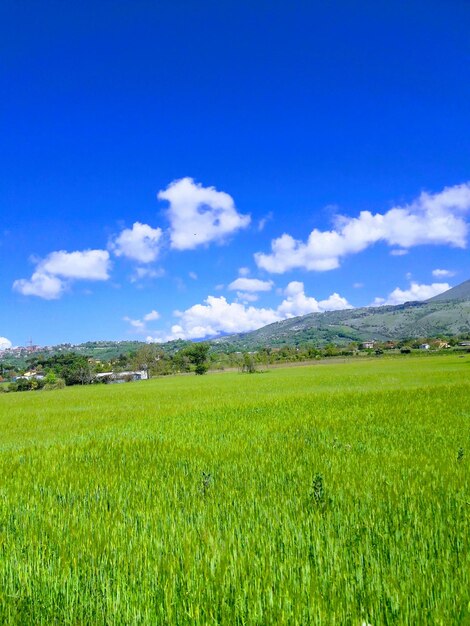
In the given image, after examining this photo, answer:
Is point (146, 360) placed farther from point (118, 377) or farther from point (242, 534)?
point (242, 534)

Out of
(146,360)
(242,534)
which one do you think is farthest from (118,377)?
(242,534)

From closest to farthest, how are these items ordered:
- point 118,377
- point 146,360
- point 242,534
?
point 242,534 < point 118,377 < point 146,360

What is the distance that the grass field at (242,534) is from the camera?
2.70m

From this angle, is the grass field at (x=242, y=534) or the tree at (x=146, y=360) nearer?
the grass field at (x=242, y=534)

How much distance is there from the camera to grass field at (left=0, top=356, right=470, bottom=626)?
270 cm

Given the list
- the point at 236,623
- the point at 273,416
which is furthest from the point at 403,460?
the point at 273,416

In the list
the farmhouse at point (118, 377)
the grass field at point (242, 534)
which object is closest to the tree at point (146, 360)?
the farmhouse at point (118, 377)

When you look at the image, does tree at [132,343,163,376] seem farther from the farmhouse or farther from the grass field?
the grass field

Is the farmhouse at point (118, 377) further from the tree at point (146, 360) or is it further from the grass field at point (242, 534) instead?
the grass field at point (242, 534)

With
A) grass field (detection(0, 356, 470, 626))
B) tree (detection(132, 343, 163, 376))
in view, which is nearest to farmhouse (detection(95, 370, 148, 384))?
tree (detection(132, 343, 163, 376))

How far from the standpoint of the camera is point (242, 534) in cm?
386

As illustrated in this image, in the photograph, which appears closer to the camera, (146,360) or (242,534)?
(242,534)

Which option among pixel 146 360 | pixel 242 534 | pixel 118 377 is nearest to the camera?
pixel 242 534

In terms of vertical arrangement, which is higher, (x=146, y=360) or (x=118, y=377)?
(x=146, y=360)
